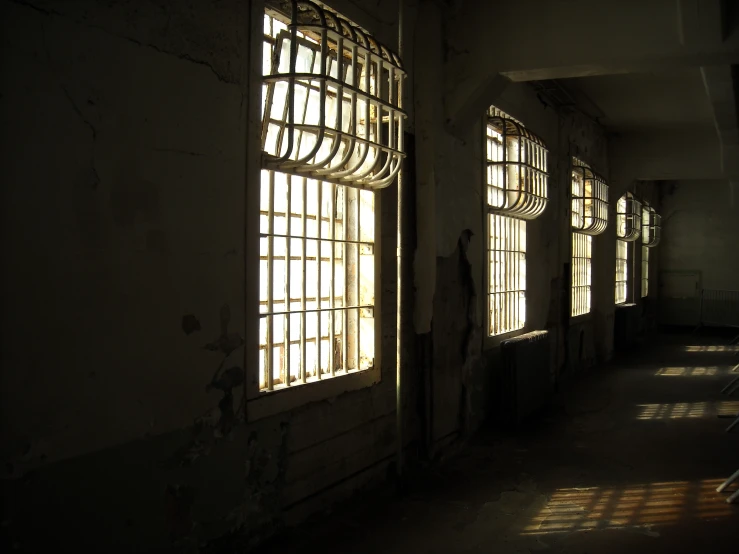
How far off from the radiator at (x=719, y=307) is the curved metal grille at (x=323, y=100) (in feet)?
40.4

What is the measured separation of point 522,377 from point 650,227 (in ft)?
27.9

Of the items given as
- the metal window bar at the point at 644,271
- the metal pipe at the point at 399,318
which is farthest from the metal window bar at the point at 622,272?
the metal pipe at the point at 399,318

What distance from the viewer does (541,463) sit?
448 cm

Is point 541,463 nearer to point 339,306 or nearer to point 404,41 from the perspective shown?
point 339,306

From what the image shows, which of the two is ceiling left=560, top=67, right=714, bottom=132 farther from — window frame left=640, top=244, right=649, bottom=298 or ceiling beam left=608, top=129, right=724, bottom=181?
window frame left=640, top=244, right=649, bottom=298

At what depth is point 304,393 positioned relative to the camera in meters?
3.17

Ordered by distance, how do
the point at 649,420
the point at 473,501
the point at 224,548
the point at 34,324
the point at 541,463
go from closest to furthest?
1. the point at 34,324
2. the point at 224,548
3. the point at 473,501
4. the point at 541,463
5. the point at 649,420

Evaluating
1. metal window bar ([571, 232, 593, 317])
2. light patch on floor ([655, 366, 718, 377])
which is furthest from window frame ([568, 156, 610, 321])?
light patch on floor ([655, 366, 718, 377])

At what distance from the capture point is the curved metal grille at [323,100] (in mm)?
2871

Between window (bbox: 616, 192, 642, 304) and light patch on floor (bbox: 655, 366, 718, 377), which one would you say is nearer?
light patch on floor (bbox: 655, 366, 718, 377)

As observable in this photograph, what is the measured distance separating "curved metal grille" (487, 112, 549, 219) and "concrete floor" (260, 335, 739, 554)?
1.91 metres

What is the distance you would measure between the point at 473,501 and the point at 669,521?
3.36ft

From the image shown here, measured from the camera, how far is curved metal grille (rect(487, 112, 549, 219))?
566cm

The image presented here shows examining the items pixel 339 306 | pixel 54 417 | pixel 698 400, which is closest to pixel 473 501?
pixel 339 306
